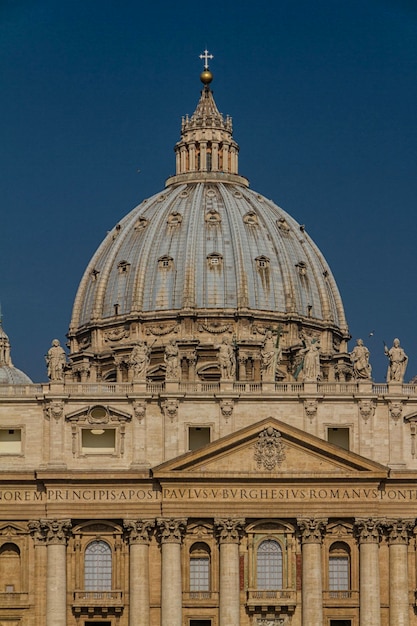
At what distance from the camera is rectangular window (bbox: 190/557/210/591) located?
141m

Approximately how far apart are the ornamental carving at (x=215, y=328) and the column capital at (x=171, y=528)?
43.7 m

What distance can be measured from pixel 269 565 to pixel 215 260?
53.7 metres

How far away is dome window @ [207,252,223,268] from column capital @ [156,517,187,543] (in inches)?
2096

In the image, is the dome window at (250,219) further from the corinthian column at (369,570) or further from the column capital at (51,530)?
the column capital at (51,530)

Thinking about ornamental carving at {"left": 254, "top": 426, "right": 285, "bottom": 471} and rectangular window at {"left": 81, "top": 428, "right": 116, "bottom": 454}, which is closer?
ornamental carving at {"left": 254, "top": 426, "right": 285, "bottom": 471}

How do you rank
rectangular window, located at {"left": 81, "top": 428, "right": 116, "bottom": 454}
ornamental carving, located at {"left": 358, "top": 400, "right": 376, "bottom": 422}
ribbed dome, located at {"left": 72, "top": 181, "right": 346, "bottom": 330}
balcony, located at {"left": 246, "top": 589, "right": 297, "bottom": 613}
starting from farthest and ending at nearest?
ribbed dome, located at {"left": 72, "top": 181, "right": 346, "bottom": 330} < ornamental carving, located at {"left": 358, "top": 400, "right": 376, "bottom": 422} < rectangular window, located at {"left": 81, "top": 428, "right": 116, "bottom": 454} < balcony, located at {"left": 246, "top": 589, "right": 297, "bottom": 613}

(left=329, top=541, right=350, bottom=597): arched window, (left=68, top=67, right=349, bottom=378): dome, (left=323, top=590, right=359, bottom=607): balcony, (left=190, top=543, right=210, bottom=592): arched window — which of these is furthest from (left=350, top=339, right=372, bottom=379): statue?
(left=68, top=67, right=349, bottom=378): dome

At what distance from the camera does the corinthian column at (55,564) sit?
13862 cm

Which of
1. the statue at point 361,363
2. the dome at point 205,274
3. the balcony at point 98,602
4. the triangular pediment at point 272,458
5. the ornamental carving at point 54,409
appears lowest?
the balcony at point 98,602

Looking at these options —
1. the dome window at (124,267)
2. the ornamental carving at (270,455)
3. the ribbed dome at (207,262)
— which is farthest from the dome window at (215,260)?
the ornamental carving at (270,455)

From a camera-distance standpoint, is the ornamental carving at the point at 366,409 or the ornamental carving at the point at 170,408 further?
the ornamental carving at the point at 366,409

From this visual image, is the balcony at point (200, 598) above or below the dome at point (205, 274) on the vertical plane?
below

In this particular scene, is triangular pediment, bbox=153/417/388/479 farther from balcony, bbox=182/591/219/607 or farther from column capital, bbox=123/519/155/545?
balcony, bbox=182/591/219/607

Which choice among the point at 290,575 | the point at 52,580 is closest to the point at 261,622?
the point at 290,575
